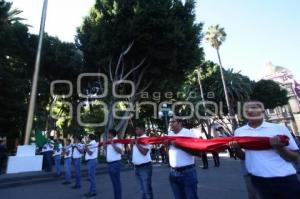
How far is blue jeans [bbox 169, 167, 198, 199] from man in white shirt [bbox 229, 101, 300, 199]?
1406 mm

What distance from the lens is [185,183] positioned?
514cm

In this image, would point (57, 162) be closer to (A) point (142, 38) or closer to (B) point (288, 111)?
(A) point (142, 38)

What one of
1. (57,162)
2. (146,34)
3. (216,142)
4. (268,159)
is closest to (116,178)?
(216,142)

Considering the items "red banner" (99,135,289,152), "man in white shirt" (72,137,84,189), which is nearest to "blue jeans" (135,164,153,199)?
"red banner" (99,135,289,152)

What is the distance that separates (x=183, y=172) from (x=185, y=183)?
6.6 inches

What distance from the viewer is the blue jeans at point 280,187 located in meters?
3.46

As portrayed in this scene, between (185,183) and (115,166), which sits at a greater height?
(115,166)

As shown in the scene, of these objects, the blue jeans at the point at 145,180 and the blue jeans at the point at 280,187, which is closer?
the blue jeans at the point at 280,187

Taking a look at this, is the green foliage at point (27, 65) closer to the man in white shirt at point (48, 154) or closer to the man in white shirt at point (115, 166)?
the man in white shirt at point (48, 154)

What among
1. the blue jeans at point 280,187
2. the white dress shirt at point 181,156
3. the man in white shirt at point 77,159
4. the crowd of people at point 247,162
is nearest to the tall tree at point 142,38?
the man in white shirt at point 77,159

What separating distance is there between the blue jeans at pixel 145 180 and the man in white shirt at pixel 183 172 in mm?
1377

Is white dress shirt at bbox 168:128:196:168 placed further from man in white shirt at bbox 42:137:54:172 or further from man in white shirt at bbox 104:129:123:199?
man in white shirt at bbox 42:137:54:172

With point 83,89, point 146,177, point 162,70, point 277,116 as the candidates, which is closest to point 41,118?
point 83,89

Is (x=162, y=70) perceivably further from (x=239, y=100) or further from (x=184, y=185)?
(x=239, y=100)
